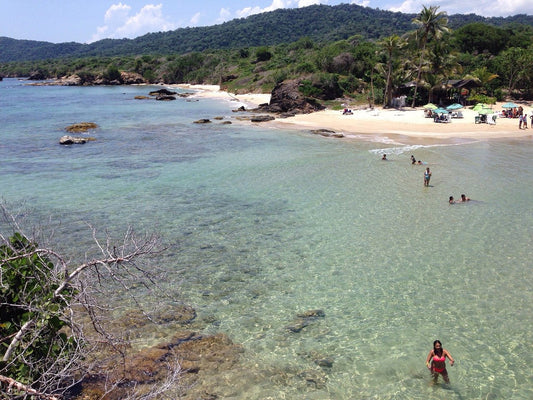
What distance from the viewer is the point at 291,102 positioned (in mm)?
54719

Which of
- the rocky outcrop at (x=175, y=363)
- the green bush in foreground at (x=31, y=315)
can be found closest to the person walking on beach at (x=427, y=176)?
the rocky outcrop at (x=175, y=363)

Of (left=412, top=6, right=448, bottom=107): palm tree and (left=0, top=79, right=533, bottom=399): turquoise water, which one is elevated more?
(left=412, top=6, right=448, bottom=107): palm tree

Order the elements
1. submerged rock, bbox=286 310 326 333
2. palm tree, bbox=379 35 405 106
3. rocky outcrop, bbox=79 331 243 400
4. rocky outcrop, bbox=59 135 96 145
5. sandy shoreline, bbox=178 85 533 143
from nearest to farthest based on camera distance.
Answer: rocky outcrop, bbox=79 331 243 400, submerged rock, bbox=286 310 326 333, rocky outcrop, bbox=59 135 96 145, sandy shoreline, bbox=178 85 533 143, palm tree, bbox=379 35 405 106

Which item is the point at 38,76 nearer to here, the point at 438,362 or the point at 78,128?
the point at 78,128

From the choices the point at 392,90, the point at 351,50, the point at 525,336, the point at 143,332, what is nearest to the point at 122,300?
the point at 143,332

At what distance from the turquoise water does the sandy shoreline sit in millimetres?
4710

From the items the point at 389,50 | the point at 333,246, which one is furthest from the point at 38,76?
the point at 333,246

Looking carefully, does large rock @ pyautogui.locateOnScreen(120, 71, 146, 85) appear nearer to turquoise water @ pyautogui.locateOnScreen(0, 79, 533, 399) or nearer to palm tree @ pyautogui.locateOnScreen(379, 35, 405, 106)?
palm tree @ pyautogui.locateOnScreen(379, 35, 405, 106)

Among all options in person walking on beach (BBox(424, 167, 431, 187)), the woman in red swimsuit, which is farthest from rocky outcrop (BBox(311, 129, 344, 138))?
the woman in red swimsuit

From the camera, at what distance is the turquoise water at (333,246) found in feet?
30.2

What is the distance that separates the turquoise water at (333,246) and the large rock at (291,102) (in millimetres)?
23017

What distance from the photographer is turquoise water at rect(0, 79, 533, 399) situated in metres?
9.20

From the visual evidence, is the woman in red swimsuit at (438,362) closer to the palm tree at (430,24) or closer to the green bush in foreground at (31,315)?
the green bush in foreground at (31,315)

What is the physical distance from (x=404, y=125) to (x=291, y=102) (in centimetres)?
1747
